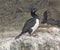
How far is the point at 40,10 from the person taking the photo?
19.6 metres

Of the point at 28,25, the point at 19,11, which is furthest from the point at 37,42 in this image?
the point at 19,11

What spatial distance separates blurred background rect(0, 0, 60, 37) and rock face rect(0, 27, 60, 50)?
12.1 feet

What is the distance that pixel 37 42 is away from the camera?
1230 centimetres

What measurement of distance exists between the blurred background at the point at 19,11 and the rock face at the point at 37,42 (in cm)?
369

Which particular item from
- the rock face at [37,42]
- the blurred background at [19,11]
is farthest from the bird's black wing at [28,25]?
the blurred background at [19,11]

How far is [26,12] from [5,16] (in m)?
0.97

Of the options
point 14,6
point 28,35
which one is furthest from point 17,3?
point 28,35

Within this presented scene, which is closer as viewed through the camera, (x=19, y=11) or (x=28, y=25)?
(x=28, y=25)

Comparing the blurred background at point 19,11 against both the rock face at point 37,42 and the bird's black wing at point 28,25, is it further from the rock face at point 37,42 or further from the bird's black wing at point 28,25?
the rock face at point 37,42

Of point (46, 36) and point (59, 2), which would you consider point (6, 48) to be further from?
point (59, 2)

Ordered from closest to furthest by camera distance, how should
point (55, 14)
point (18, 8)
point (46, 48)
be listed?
point (46, 48) < point (55, 14) < point (18, 8)

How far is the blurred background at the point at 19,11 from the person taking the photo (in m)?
17.4

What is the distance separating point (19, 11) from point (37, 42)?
8.00 metres

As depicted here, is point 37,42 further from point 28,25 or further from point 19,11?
point 19,11
